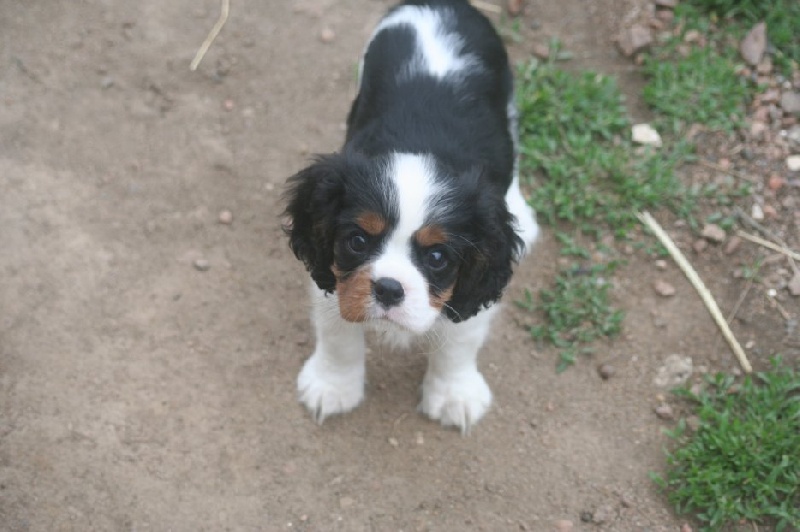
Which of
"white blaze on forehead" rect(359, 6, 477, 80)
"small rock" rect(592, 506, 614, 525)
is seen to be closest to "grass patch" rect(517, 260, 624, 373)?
"small rock" rect(592, 506, 614, 525)

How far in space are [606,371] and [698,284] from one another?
0.74m

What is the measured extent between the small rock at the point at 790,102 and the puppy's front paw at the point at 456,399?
8.32 ft

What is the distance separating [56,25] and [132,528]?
3.21m

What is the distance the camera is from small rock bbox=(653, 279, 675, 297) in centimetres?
452

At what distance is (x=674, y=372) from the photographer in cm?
430

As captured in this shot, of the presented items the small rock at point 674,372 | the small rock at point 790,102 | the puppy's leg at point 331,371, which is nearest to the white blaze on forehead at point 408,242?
the puppy's leg at point 331,371

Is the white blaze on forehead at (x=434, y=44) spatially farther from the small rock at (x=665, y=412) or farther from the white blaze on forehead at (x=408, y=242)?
the small rock at (x=665, y=412)

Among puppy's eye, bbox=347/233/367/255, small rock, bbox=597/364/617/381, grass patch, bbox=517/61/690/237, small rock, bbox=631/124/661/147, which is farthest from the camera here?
small rock, bbox=631/124/661/147

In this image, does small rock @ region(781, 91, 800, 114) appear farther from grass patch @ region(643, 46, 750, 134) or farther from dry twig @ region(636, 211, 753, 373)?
dry twig @ region(636, 211, 753, 373)

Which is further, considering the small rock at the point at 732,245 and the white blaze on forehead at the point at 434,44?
the small rock at the point at 732,245

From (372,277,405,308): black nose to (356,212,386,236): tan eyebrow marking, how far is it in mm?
169

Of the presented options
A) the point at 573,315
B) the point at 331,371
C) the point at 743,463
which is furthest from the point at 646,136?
the point at 331,371

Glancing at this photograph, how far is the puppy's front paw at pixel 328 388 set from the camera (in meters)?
3.97

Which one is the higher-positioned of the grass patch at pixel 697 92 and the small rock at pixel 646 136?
the grass patch at pixel 697 92
